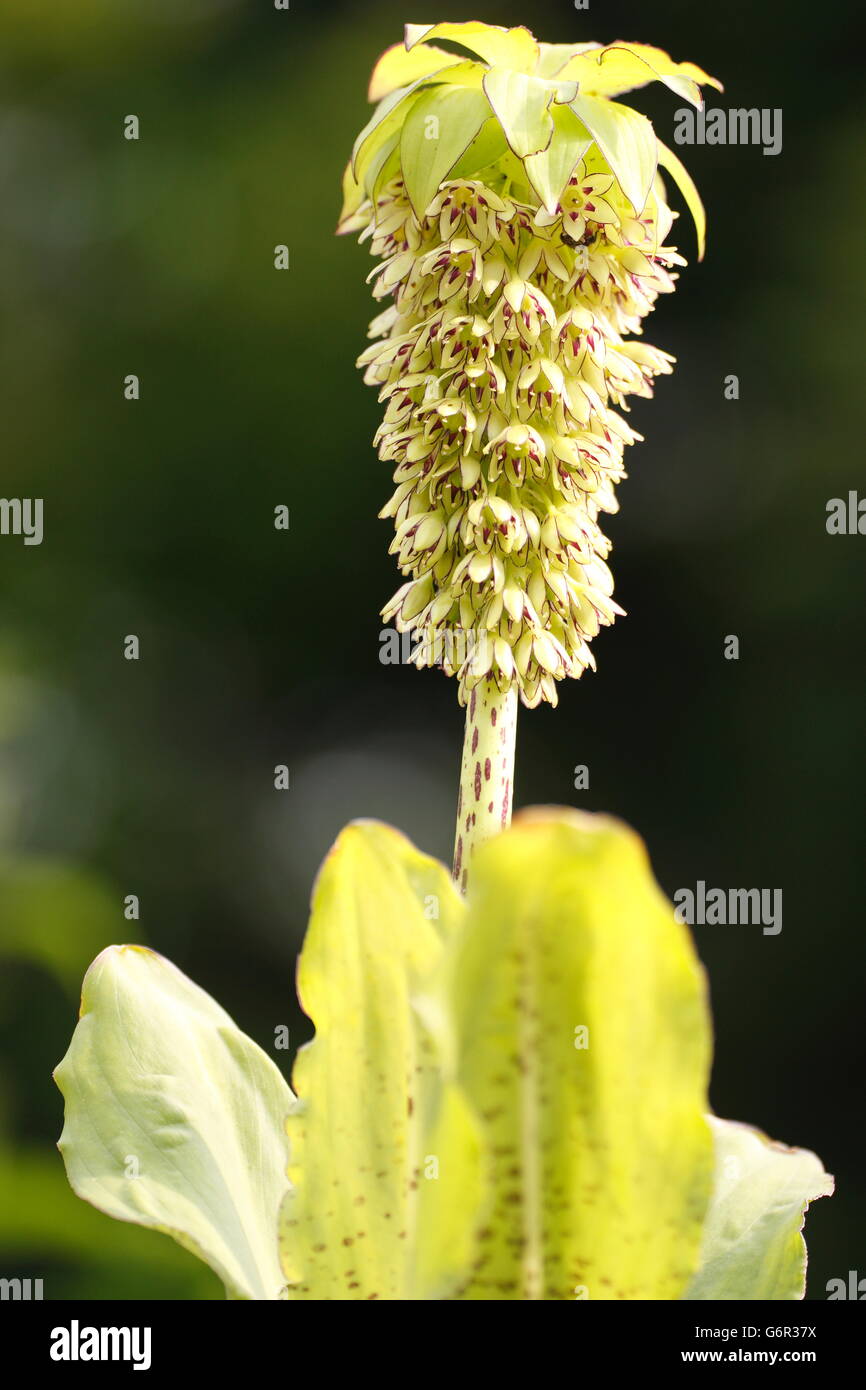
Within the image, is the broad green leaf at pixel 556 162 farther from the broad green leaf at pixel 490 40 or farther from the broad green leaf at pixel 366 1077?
the broad green leaf at pixel 366 1077

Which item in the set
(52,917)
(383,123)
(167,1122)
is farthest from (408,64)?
(52,917)

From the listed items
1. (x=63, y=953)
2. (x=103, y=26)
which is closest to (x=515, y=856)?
(x=63, y=953)

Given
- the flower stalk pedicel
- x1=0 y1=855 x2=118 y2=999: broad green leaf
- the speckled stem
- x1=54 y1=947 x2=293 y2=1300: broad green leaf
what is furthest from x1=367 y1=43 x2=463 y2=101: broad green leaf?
x1=0 y1=855 x2=118 y2=999: broad green leaf

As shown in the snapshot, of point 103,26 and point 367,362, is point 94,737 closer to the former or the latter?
point 103,26

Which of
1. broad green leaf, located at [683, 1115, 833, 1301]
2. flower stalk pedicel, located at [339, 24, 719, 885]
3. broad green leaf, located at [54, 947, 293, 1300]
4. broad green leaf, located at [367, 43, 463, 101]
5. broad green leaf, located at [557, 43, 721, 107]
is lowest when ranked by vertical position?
broad green leaf, located at [683, 1115, 833, 1301]

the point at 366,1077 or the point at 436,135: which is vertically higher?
the point at 436,135

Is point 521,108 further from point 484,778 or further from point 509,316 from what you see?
point 484,778

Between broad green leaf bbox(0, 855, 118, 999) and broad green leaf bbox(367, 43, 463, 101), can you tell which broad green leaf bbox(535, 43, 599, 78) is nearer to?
broad green leaf bbox(367, 43, 463, 101)

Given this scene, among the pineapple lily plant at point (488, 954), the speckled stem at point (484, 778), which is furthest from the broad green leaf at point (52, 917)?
A: the speckled stem at point (484, 778)
